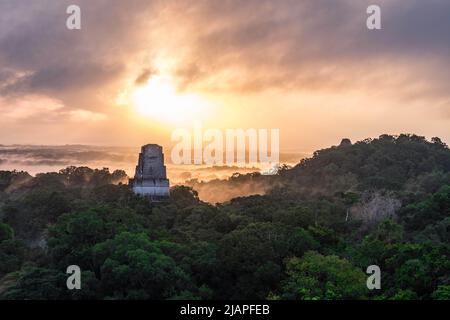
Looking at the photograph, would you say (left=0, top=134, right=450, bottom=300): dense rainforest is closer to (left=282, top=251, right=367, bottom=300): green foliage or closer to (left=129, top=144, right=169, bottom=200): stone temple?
(left=282, top=251, right=367, bottom=300): green foliage

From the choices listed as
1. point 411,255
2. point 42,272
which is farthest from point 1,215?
point 411,255

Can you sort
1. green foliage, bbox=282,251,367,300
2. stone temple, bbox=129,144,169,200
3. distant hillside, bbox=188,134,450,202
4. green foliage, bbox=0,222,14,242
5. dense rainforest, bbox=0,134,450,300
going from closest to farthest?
1. green foliage, bbox=282,251,367,300
2. dense rainforest, bbox=0,134,450,300
3. green foliage, bbox=0,222,14,242
4. stone temple, bbox=129,144,169,200
5. distant hillside, bbox=188,134,450,202

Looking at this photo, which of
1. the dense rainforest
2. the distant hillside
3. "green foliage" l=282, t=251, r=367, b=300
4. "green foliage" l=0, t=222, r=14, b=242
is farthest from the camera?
the distant hillside

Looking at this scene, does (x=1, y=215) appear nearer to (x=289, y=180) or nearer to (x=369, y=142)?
(x=289, y=180)

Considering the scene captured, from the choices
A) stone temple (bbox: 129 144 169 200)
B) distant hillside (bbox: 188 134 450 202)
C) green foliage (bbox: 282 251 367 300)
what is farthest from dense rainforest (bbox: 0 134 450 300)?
distant hillside (bbox: 188 134 450 202)

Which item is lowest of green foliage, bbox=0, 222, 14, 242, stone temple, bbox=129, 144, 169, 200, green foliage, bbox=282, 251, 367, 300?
green foliage, bbox=282, 251, 367, 300
